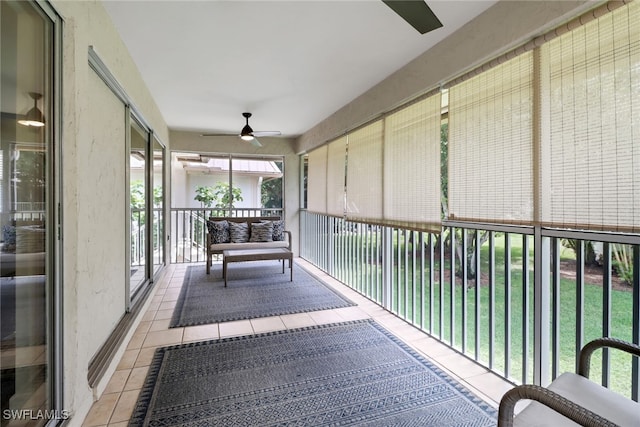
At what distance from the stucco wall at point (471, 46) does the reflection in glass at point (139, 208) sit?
2585mm

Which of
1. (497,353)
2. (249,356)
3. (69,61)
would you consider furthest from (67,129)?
(497,353)

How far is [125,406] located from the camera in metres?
1.74

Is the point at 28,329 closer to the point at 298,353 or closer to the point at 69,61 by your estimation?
the point at 69,61

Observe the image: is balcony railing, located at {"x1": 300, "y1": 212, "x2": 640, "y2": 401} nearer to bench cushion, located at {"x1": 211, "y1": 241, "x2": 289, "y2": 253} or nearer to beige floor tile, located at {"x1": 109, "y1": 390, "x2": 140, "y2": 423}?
bench cushion, located at {"x1": 211, "y1": 241, "x2": 289, "y2": 253}

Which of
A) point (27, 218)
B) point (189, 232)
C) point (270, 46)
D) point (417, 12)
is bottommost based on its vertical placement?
point (189, 232)

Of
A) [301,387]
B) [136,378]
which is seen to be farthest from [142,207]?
[301,387]

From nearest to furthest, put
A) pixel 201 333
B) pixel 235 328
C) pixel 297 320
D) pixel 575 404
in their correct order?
pixel 575 404
pixel 201 333
pixel 235 328
pixel 297 320

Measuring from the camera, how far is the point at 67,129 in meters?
1.49

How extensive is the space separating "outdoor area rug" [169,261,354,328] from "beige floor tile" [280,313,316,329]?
11cm

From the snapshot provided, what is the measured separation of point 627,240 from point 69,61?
2.75 m

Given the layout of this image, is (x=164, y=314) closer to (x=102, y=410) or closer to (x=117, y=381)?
(x=117, y=381)

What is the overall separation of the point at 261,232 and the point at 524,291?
4.07m

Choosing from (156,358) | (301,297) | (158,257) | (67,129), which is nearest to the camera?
(67,129)

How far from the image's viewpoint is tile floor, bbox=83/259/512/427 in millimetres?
1779
